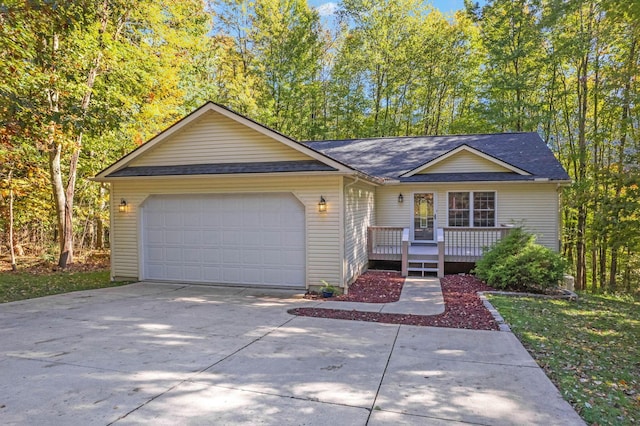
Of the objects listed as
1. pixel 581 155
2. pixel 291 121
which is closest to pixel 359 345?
pixel 581 155

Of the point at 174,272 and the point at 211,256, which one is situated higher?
the point at 211,256

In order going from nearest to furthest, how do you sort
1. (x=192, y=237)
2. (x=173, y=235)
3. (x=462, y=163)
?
(x=192, y=237), (x=173, y=235), (x=462, y=163)

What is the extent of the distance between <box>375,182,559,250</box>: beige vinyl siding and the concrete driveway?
7613mm

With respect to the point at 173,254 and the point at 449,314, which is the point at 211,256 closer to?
the point at 173,254

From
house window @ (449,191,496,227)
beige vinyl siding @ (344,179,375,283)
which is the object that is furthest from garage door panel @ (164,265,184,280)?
house window @ (449,191,496,227)

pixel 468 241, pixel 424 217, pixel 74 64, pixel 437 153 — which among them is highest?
pixel 74 64

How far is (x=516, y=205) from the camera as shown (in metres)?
12.5

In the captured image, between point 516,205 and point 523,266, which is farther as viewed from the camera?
point 516,205

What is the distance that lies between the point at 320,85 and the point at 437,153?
42.5ft

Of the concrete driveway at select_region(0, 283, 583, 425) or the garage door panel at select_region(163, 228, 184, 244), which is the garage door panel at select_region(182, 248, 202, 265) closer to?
the garage door panel at select_region(163, 228, 184, 244)

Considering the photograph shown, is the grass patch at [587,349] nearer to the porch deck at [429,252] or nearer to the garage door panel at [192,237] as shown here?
the porch deck at [429,252]

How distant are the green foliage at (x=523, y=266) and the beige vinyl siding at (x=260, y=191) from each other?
3.96 metres

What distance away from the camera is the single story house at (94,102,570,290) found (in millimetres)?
8758

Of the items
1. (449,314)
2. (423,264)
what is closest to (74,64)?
(423,264)
